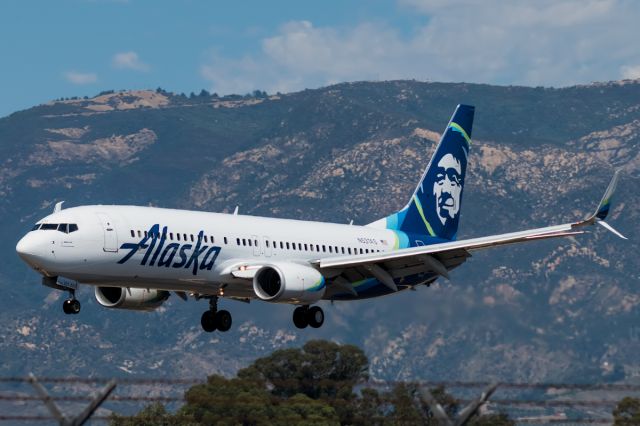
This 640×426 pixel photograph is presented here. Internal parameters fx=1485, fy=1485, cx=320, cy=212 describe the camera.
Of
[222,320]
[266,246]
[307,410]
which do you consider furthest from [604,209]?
[307,410]

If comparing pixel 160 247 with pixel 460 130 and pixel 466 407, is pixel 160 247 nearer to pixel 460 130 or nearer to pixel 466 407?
pixel 460 130

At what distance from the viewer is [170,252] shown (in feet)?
188

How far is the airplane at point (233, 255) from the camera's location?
55.3 m

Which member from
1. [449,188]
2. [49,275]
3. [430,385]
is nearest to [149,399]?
[430,385]

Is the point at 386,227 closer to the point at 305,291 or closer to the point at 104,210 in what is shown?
the point at 305,291

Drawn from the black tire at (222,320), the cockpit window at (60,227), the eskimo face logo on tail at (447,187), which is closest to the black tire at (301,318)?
the black tire at (222,320)

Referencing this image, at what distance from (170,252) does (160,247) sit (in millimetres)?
529

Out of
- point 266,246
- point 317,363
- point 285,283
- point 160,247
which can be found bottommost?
point 285,283

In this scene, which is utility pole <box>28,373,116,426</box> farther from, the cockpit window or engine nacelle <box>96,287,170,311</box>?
engine nacelle <box>96,287,170,311</box>

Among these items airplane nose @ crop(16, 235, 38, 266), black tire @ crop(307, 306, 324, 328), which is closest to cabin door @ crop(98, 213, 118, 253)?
airplane nose @ crop(16, 235, 38, 266)

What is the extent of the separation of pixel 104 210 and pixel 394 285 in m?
15.3

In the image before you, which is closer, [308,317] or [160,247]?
[160,247]

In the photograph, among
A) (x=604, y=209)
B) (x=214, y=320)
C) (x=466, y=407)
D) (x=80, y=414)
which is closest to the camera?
(x=466, y=407)

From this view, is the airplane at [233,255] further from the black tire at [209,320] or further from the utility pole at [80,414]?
the utility pole at [80,414]
